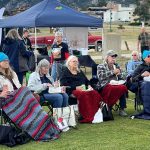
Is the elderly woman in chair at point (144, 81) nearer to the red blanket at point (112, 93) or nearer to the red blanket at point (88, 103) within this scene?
the red blanket at point (112, 93)

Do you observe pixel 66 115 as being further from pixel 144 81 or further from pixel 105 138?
pixel 144 81

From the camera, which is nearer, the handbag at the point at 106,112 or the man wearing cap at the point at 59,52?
the handbag at the point at 106,112

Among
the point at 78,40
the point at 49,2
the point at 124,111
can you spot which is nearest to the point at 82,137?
the point at 124,111

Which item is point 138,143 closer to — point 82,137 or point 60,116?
point 82,137

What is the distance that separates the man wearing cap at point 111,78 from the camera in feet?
27.3

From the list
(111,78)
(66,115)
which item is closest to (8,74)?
(66,115)

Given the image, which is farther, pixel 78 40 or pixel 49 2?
pixel 78 40

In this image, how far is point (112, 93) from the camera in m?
8.31

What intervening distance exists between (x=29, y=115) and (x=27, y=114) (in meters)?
0.03

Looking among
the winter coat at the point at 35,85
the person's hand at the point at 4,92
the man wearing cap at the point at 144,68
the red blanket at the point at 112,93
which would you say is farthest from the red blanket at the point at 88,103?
the person's hand at the point at 4,92

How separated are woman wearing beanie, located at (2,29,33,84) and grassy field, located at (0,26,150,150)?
311cm

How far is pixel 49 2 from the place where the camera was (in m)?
12.5

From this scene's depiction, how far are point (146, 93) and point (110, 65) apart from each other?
87cm

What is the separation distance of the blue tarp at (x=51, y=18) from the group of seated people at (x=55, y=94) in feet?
10.3
